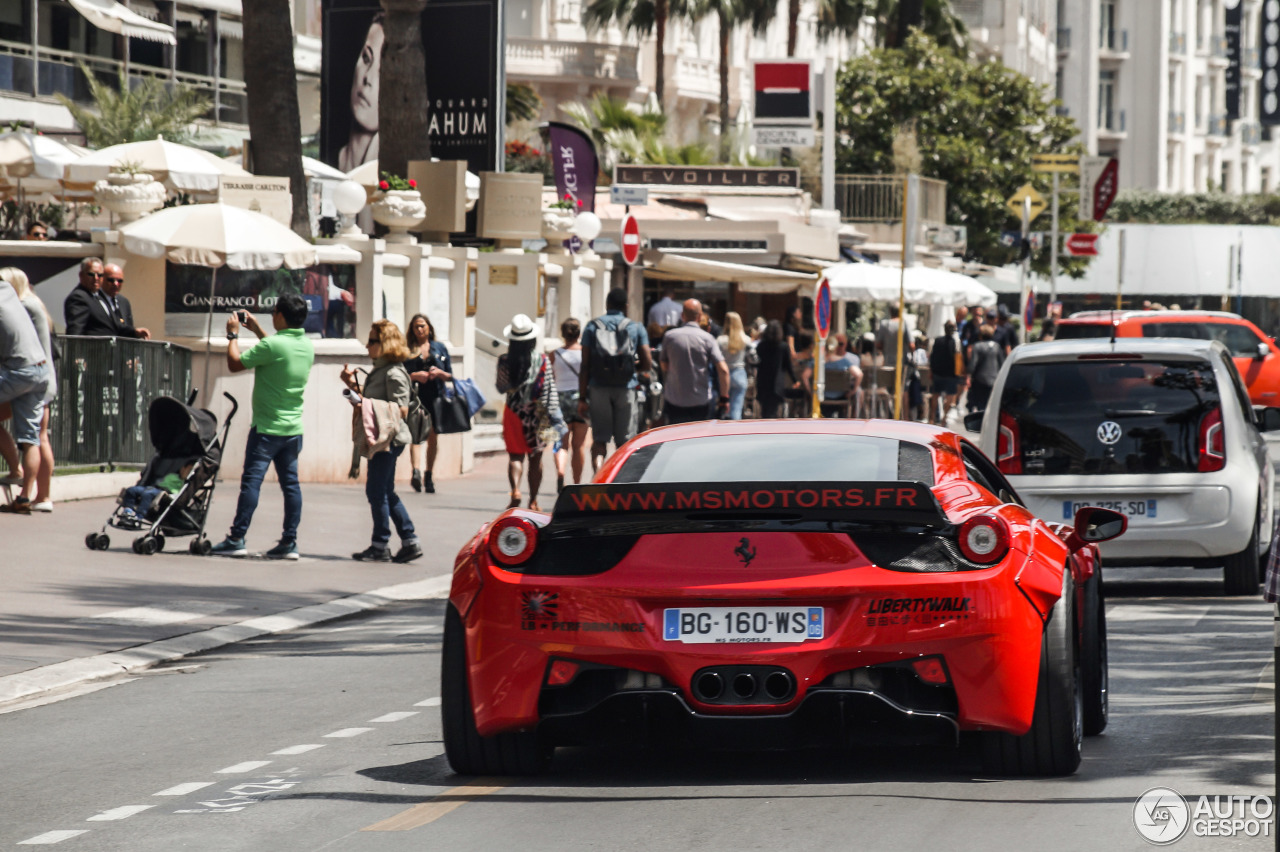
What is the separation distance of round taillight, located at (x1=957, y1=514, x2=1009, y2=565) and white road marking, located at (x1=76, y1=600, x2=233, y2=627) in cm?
651

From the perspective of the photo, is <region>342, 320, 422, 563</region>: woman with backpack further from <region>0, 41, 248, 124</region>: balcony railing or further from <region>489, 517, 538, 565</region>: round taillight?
<region>0, 41, 248, 124</region>: balcony railing

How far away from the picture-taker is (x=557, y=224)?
2962 centimetres

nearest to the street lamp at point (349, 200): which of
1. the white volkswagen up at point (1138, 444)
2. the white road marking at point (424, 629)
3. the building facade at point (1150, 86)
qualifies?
A: the white road marking at point (424, 629)

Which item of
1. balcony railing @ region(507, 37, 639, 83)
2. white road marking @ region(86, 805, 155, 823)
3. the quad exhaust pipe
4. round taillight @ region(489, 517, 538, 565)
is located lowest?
white road marking @ region(86, 805, 155, 823)

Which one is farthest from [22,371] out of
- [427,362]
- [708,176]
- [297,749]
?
[708,176]

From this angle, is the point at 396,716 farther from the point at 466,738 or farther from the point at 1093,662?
the point at 1093,662

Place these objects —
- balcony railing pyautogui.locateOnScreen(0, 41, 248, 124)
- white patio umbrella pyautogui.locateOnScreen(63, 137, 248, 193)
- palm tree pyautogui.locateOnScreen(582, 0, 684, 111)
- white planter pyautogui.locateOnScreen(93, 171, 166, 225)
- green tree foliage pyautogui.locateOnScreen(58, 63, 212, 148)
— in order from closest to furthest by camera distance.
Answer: white planter pyautogui.locateOnScreen(93, 171, 166, 225) < white patio umbrella pyautogui.locateOnScreen(63, 137, 248, 193) < green tree foliage pyautogui.locateOnScreen(58, 63, 212, 148) < balcony railing pyautogui.locateOnScreen(0, 41, 248, 124) < palm tree pyautogui.locateOnScreen(582, 0, 684, 111)

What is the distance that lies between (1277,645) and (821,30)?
189 ft

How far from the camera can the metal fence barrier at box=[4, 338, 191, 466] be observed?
59.3 ft

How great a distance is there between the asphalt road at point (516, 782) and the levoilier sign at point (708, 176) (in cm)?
3030

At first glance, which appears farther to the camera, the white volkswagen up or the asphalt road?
the white volkswagen up

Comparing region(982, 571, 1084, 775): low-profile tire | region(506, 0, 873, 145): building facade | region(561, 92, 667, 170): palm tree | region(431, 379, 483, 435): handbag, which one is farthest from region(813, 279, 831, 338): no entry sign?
region(506, 0, 873, 145): building facade

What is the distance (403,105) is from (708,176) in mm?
16027

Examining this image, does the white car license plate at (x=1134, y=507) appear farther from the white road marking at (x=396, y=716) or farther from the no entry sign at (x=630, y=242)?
the no entry sign at (x=630, y=242)
